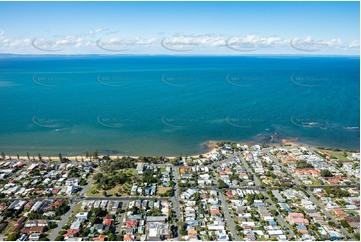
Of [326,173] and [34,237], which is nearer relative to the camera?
[34,237]

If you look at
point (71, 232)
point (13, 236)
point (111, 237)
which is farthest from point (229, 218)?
point (13, 236)

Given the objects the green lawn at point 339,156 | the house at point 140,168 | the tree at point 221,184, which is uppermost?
the house at point 140,168

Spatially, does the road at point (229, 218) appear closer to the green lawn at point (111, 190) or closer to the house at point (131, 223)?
the house at point (131, 223)

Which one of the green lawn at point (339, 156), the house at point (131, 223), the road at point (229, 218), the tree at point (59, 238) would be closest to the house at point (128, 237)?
the house at point (131, 223)

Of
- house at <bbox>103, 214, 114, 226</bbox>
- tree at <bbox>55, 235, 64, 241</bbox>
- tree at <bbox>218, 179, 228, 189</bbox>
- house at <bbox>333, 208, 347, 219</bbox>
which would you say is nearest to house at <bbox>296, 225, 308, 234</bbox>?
house at <bbox>333, 208, 347, 219</bbox>

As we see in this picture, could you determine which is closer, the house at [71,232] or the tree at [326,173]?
the house at [71,232]

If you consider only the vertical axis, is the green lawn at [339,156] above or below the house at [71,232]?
below

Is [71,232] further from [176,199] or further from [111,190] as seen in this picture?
[176,199]

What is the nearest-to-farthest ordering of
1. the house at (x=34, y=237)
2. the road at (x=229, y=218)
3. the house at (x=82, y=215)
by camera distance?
the house at (x=34, y=237) → the road at (x=229, y=218) → the house at (x=82, y=215)

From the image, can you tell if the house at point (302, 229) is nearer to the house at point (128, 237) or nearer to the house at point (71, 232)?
the house at point (128, 237)

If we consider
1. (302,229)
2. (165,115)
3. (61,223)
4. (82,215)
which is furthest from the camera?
(165,115)

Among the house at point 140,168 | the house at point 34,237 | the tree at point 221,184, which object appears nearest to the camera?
the house at point 34,237
